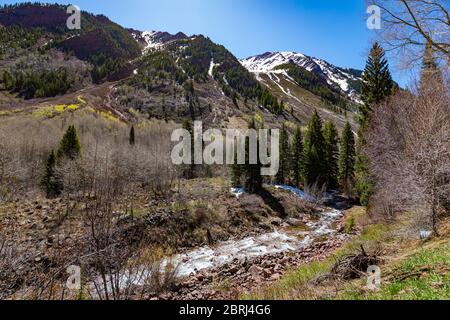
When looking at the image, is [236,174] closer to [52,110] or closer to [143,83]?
[52,110]

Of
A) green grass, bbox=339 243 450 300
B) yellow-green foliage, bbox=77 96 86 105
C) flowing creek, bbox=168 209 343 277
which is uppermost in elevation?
yellow-green foliage, bbox=77 96 86 105

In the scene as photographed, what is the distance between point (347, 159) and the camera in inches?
1984

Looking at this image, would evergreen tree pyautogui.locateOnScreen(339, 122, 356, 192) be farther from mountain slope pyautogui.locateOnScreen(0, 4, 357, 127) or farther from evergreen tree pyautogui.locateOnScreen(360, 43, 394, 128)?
mountain slope pyautogui.locateOnScreen(0, 4, 357, 127)

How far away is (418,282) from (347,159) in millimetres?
47332

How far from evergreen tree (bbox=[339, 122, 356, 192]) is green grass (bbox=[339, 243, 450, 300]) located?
44.4 m

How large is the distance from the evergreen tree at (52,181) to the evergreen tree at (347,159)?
41130 millimetres

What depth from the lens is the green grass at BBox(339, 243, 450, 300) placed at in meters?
5.21

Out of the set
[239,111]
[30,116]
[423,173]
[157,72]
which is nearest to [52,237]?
[423,173]

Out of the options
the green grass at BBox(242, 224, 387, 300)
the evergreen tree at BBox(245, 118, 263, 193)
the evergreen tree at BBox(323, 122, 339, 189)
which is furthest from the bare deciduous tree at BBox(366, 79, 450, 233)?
the evergreen tree at BBox(323, 122, 339, 189)

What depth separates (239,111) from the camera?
401 ft

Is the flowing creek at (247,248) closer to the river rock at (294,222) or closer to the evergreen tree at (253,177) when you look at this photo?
the river rock at (294,222)

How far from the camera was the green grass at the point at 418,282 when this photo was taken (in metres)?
5.21
